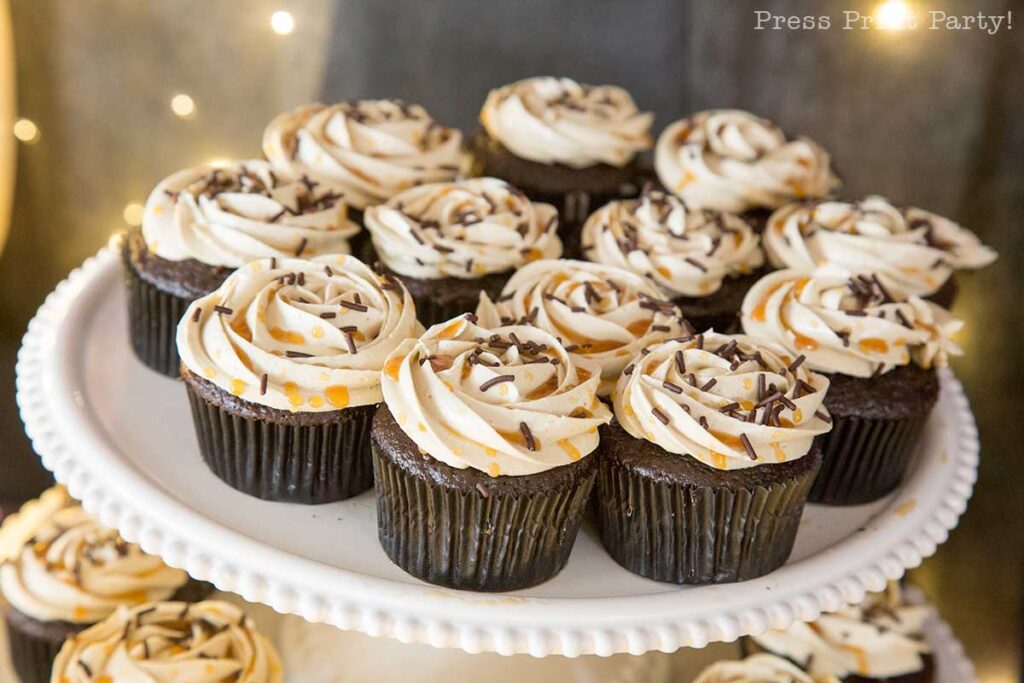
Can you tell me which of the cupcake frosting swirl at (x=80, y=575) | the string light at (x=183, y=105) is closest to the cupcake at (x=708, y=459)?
the cupcake frosting swirl at (x=80, y=575)

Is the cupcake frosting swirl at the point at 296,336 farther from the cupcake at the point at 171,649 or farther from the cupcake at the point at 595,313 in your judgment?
the cupcake at the point at 171,649

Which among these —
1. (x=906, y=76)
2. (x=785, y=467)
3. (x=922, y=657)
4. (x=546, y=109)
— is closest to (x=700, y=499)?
(x=785, y=467)

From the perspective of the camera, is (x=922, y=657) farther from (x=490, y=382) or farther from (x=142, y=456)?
(x=142, y=456)

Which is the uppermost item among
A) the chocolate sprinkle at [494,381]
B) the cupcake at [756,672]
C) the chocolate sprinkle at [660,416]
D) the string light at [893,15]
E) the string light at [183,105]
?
the string light at [893,15]

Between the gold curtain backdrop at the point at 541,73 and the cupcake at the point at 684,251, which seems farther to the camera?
the gold curtain backdrop at the point at 541,73

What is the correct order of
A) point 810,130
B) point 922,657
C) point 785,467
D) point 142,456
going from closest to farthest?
point 785,467
point 142,456
point 922,657
point 810,130

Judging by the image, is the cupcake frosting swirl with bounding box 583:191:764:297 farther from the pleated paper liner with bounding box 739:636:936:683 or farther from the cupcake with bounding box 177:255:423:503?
the pleated paper liner with bounding box 739:636:936:683
